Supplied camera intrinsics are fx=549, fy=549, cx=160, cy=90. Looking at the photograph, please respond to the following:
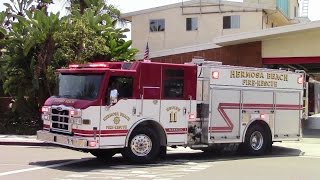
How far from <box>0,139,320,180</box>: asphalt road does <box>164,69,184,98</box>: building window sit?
1.74 m

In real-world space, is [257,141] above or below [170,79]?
below

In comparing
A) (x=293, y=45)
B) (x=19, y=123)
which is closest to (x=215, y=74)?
(x=293, y=45)

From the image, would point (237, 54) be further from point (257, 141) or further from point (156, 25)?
point (156, 25)

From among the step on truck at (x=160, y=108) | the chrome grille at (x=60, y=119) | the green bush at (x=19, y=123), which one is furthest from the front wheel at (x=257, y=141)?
the green bush at (x=19, y=123)

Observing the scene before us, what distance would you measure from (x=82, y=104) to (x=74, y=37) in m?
9.47

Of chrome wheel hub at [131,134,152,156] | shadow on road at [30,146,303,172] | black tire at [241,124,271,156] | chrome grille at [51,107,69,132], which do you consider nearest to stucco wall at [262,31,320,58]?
shadow on road at [30,146,303,172]

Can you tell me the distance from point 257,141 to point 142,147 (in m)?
4.29

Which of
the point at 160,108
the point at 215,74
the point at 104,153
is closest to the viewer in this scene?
the point at 160,108

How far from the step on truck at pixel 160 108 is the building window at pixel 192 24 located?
17.8 m

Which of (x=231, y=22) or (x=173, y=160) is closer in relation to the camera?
(x=173, y=160)

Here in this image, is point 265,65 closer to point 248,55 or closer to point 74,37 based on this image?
point 248,55

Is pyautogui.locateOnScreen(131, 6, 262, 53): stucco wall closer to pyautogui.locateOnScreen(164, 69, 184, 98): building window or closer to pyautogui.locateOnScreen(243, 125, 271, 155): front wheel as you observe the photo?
pyautogui.locateOnScreen(243, 125, 271, 155): front wheel

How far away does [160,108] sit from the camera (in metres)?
13.5

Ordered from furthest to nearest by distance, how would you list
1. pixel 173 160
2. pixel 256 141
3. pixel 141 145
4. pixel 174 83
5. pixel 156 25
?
1. pixel 156 25
2. pixel 256 141
3. pixel 173 160
4. pixel 174 83
5. pixel 141 145
